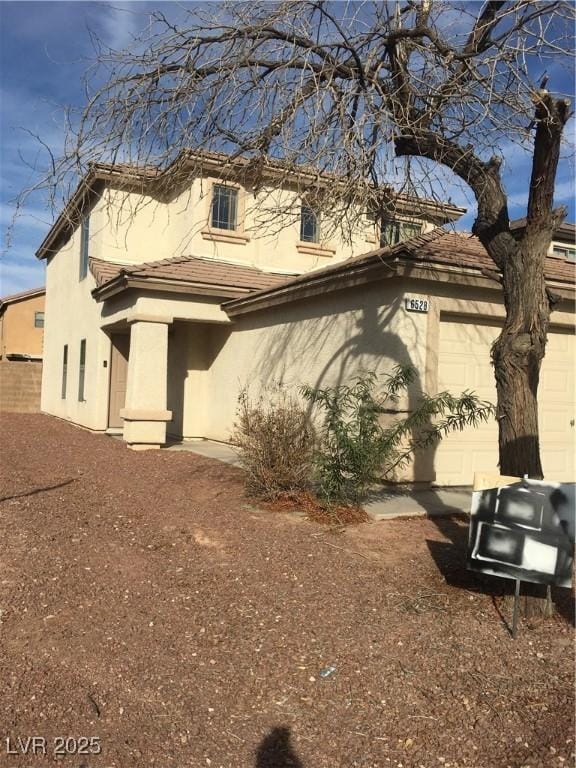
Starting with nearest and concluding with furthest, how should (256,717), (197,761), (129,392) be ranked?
1. (197,761)
2. (256,717)
3. (129,392)

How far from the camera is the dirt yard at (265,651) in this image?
3186 mm

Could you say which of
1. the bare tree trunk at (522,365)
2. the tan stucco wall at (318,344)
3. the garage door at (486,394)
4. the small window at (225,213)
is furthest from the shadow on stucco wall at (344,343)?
the bare tree trunk at (522,365)

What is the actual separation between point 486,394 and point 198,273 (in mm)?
6374

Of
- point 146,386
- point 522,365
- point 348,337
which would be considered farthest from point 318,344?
point 522,365

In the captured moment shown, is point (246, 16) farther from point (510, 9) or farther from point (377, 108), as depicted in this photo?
point (510, 9)

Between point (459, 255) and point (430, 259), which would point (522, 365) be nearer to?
point (430, 259)

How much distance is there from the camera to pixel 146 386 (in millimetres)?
12703

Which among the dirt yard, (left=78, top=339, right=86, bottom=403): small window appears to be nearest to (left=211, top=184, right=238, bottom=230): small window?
(left=78, top=339, right=86, bottom=403): small window

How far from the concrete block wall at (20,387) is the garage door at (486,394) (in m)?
20.0

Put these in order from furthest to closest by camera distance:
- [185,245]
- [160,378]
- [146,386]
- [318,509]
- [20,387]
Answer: [20,387] → [185,245] → [160,378] → [146,386] → [318,509]

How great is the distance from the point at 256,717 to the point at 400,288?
20.9 ft

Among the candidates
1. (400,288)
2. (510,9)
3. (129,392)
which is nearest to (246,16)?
(510,9)

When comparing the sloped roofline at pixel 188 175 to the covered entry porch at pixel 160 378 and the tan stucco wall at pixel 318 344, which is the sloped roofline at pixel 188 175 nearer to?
the tan stucco wall at pixel 318 344

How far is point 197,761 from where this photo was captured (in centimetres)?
304
